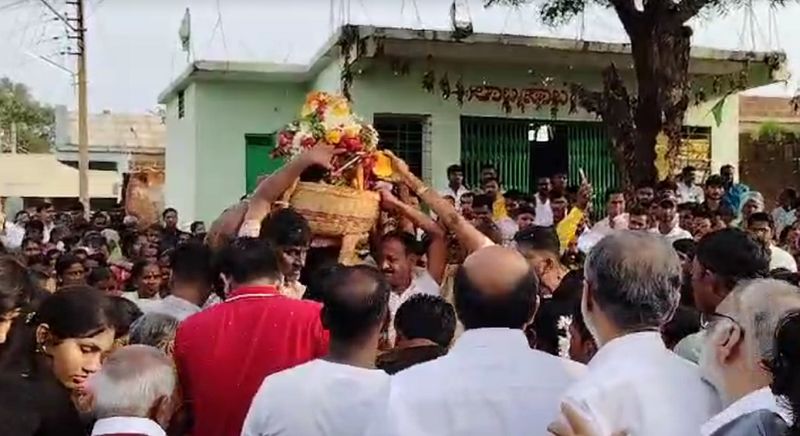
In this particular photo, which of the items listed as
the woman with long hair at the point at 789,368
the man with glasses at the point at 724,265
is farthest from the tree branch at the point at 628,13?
the woman with long hair at the point at 789,368

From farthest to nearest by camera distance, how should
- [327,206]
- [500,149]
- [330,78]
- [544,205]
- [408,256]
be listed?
[330,78], [500,149], [544,205], [408,256], [327,206]

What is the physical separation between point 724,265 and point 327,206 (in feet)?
7.07

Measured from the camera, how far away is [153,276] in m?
7.22

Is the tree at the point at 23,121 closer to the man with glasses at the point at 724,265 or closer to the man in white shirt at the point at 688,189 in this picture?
the man in white shirt at the point at 688,189


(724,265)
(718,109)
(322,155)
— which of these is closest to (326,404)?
(724,265)

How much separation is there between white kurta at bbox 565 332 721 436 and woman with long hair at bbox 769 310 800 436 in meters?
0.57

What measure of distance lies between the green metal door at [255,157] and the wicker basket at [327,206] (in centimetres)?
1141

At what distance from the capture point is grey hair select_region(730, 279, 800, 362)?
2699 millimetres

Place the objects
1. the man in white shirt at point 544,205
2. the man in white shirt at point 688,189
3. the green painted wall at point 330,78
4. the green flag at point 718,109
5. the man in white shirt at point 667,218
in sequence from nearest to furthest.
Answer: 1. the man in white shirt at point 667,218
2. the man in white shirt at point 544,205
3. the man in white shirt at point 688,189
4. the green painted wall at point 330,78
5. the green flag at point 718,109

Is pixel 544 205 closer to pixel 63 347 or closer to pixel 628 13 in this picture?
pixel 628 13

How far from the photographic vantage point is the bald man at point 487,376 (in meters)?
3.08

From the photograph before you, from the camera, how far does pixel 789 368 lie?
222 centimetres

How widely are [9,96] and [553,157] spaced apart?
122ft

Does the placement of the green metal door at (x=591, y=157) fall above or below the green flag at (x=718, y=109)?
below
